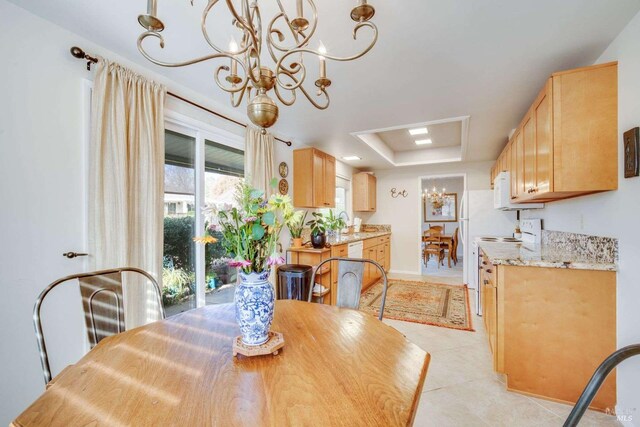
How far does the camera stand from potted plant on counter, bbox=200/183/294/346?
1.00m

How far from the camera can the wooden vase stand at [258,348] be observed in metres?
0.97

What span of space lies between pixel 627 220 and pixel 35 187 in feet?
11.3

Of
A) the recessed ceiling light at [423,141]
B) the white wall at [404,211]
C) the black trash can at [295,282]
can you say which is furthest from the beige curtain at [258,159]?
the white wall at [404,211]

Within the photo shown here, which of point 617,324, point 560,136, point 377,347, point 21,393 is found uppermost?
point 560,136

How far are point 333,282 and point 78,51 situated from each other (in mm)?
3261

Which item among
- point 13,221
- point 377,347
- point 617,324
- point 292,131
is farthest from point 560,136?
point 13,221

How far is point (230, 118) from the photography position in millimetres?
2814

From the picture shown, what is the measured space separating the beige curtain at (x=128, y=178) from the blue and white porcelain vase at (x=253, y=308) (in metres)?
1.24

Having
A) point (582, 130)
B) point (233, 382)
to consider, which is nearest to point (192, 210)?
point (233, 382)

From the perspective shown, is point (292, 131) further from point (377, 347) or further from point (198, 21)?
point (377, 347)

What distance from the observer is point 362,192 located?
5895mm

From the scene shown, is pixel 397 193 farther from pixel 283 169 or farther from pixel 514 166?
pixel 283 169

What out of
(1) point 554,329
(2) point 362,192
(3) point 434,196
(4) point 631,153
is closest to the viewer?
(4) point 631,153

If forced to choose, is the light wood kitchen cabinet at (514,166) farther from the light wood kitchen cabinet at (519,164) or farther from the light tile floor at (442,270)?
the light tile floor at (442,270)
